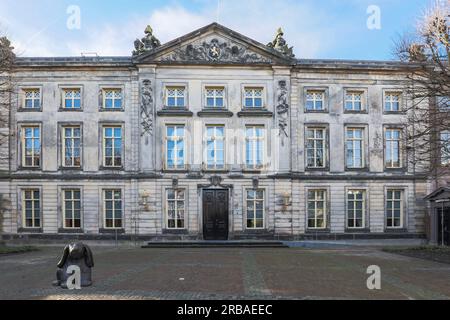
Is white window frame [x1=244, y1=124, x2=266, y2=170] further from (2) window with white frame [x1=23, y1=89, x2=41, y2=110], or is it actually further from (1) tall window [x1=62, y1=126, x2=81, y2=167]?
(2) window with white frame [x1=23, y1=89, x2=41, y2=110]

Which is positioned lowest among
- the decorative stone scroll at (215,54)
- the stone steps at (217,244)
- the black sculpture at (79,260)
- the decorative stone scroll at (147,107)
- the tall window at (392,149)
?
the stone steps at (217,244)

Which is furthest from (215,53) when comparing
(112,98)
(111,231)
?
(111,231)

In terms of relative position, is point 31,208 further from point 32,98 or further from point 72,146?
point 32,98

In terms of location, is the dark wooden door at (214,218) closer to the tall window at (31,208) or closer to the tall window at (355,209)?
the tall window at (355,209)

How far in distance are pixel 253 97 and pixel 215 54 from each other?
3753 mm

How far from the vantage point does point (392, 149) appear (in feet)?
91.1

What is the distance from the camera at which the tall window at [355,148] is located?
27484 millimetres

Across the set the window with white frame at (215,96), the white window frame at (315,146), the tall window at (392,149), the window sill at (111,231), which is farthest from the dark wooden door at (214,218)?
the tall window at (392,149)

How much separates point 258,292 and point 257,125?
17.7 m

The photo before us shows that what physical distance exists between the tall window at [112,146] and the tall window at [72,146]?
5.55 feet

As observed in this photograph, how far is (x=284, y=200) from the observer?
26453mm

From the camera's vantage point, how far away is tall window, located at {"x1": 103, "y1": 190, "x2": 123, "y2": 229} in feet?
87.6

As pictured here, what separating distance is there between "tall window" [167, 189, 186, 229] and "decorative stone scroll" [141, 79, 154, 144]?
417 centimetres
